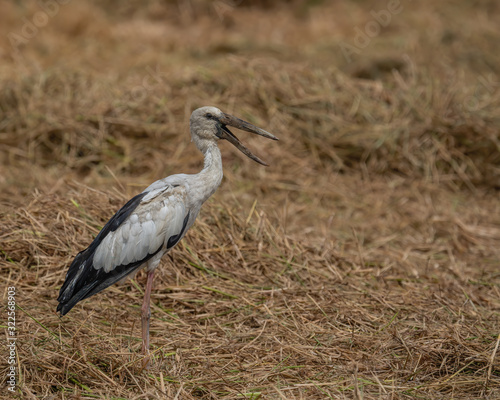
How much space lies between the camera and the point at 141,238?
3.41 m

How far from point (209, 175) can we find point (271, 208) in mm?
1954

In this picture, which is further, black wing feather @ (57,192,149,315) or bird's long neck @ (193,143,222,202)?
bird's long neck @ (193,143,222,202)

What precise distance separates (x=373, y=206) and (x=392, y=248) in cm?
104

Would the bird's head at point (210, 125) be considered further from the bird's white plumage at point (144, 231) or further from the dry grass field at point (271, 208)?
the dry grass field at point (271, 208)

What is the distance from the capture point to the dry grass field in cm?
328

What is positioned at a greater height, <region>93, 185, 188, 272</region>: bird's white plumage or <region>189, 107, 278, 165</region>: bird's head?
<region>189, 107, 278, 165</region>: bird's head

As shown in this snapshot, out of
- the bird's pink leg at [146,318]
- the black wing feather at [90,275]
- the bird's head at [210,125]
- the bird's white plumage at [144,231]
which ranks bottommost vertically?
the bird's pink leg at [146,318]

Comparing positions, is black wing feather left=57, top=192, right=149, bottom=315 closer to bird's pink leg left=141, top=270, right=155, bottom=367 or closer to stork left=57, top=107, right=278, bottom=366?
stork left=57, top=107, right=278, bottom=366

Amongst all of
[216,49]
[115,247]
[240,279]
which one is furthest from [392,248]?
[216,49]

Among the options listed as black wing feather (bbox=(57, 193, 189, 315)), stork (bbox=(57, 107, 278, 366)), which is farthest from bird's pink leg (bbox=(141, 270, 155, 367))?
black wing feather (bbox=(57, 193, 189, 315))

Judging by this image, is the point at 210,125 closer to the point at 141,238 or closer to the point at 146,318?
the point at 141,238

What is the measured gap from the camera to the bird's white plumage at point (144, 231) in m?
3.39

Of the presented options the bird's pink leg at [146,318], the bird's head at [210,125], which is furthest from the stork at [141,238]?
the bird's head at [210,125]

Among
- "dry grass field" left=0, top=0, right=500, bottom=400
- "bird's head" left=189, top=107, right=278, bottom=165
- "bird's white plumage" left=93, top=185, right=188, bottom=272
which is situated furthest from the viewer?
"bird's head" left=189, top=107, right=278, bottom=165
